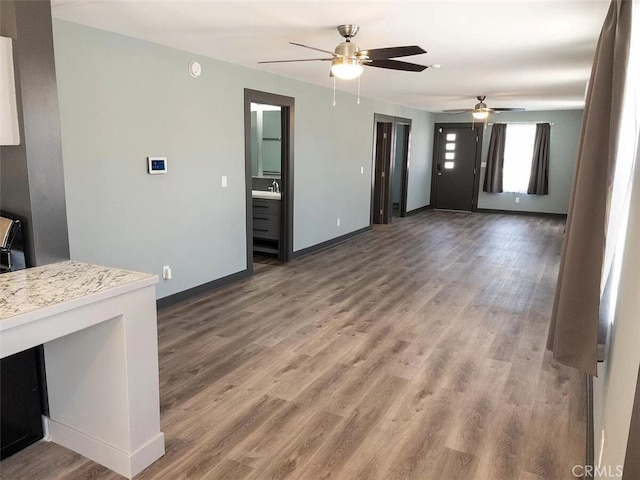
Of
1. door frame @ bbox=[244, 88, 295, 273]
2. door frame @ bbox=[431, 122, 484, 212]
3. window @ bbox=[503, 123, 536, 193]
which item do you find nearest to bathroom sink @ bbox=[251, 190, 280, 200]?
door frame @ bbox=[244, 88, 295, 273]

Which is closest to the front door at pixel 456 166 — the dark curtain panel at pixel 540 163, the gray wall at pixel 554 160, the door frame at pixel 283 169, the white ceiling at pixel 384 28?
the gray wall at pixel 554 160

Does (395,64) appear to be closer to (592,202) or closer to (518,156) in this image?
(592,202)

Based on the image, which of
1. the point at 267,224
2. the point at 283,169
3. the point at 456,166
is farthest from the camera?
the point at 456,166

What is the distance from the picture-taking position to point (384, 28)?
3367mm

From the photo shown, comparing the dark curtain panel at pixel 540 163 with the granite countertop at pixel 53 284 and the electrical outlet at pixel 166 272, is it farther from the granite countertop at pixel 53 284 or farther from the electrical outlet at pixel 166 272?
the granite countertop at pixel 53 284

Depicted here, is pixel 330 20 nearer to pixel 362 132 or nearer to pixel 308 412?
pixel 308 412

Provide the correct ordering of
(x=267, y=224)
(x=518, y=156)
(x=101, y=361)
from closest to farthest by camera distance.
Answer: (x=101, y=361)
(x=267, y=224)
(x=518, y=156)

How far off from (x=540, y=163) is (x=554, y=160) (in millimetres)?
298

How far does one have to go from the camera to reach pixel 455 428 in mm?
2561

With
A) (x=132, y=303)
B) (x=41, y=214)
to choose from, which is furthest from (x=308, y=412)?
(x=41, y=214)

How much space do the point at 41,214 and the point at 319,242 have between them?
4806mm

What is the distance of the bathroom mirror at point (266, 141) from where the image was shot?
7.02m

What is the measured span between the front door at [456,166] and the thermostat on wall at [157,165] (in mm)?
8641

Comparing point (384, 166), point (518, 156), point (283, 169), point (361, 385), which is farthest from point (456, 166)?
point (361, 385)
